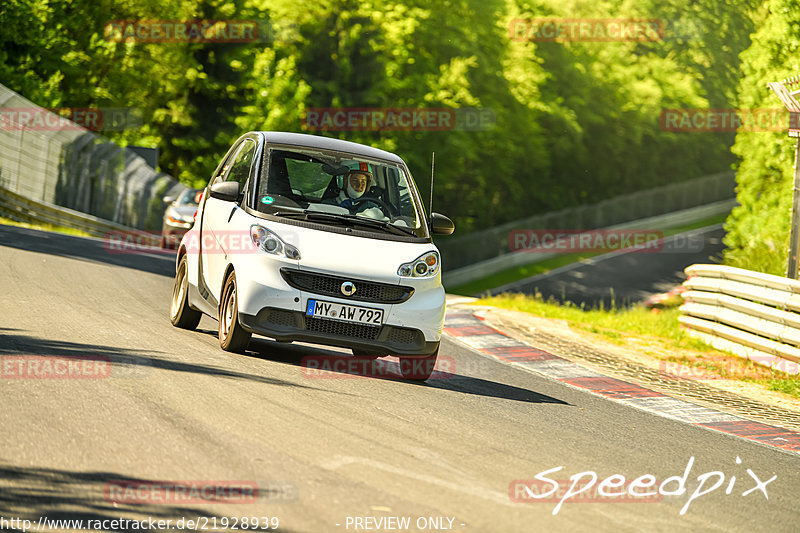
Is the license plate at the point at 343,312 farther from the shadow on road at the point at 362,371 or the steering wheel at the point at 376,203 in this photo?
the steering wheel at the point at 376,203

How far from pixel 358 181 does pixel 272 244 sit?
4.23 ft

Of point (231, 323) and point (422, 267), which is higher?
point (422, 267)

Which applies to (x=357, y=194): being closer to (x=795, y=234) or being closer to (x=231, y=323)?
(x=231, y=323)

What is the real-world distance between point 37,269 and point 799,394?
31.7 feet

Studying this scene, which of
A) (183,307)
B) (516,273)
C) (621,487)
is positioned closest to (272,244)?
(183,307)

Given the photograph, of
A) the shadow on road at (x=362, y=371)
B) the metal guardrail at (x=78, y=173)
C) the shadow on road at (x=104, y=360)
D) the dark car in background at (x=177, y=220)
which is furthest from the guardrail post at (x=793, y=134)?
the metal guardrail at (x=78, y=173)

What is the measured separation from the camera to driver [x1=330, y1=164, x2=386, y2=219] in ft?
32.0

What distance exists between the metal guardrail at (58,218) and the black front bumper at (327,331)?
19.4 metres

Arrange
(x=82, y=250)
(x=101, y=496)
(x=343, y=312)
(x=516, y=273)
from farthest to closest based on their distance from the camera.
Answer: (x=516, y=273) < (x=82, y=250) < (x=343, y=312) < (x=101, y=496)

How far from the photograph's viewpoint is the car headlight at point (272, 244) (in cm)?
895

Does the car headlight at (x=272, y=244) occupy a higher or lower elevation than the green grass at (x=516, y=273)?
higher

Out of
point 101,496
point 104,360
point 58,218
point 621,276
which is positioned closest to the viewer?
point 101,496

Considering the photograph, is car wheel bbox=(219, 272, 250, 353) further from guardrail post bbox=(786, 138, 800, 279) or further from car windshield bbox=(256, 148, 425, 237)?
guardrail post bbox=(786, 138, 800, 279)

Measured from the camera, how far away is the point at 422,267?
9.30 m
